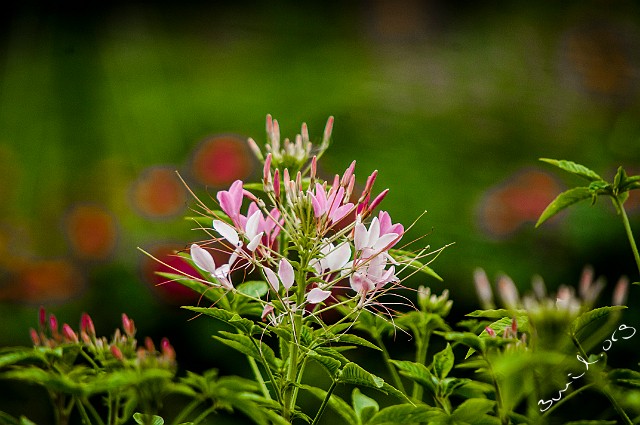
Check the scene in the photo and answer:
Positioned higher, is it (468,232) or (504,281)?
(504,281)

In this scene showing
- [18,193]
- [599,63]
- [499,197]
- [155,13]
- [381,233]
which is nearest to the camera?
[381,233]

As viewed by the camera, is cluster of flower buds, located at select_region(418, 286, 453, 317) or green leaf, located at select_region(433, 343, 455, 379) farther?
cluster of flower buds, located at select_region(418, 286, 453, 317)

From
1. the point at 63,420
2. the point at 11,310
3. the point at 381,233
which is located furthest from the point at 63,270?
the point at 381,233

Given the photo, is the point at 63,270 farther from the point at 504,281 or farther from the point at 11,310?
the point at 504,281

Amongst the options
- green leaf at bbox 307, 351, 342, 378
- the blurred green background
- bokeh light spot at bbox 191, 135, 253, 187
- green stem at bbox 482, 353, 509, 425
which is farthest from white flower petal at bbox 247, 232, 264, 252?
bokeh light spot at bbox 191, 135, 253, 187

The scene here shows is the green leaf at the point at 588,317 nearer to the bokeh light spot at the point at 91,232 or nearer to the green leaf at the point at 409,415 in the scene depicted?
the green leaf at the point at 409,415

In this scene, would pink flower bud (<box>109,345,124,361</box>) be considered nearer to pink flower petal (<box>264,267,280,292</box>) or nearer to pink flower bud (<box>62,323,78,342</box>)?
pink flower bud (<box>62,323,78,342</box>)
